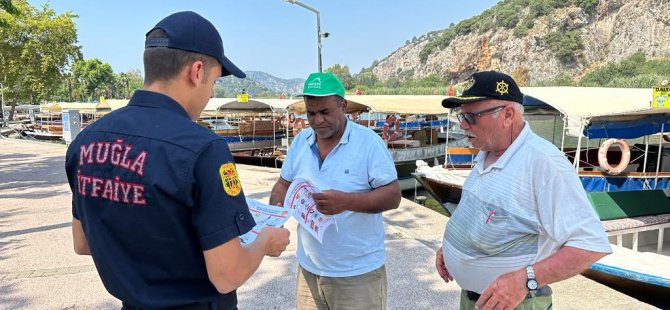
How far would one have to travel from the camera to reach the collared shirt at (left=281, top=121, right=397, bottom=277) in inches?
96.9

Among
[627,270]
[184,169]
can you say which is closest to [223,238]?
[184,169]

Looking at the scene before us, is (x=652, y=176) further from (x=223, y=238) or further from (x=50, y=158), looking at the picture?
(x=50, y=158)

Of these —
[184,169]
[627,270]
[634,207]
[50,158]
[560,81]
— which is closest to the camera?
[184,169]

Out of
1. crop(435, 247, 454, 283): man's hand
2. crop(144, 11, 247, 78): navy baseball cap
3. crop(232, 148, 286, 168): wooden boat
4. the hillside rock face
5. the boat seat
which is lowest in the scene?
crop(232, 148, 286, 168): wooden boat

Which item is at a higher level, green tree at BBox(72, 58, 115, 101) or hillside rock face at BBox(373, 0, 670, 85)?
hillside rock face at BBox(373, 0, 670, 85)

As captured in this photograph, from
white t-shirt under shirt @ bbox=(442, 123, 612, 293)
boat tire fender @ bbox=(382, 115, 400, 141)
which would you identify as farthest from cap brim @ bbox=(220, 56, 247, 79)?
boat tire fender @ bbox=(382, 115, 400, 141)

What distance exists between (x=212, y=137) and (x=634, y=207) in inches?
288

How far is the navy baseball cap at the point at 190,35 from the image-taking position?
4.30 ft

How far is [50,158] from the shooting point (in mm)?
15750

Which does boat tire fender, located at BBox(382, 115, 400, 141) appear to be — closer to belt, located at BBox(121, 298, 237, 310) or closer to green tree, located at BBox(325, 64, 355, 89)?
belt, located at BBox(121, 298, 237, 310)

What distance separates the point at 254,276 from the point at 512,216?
11.1 feet

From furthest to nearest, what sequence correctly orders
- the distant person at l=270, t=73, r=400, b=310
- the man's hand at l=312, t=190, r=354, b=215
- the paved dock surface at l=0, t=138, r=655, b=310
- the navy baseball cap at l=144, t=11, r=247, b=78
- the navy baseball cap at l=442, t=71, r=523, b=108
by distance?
1. the paved dock surface at l=0, t=138, r=655, b=310
2. the distant person at l=270, t=73, r=400, b=310
3. the man's hand at l=312, t=190, r=354, b=215
4. the navy baseball cap at l=442, t=71, r=523, b=108
5. the navy baseball cap at l=144, t=11, r=247, b=78

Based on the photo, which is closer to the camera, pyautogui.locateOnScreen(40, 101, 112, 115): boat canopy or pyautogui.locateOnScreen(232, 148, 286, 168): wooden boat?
pyautogui.locateOnScreen(232, 148, 286, 168): wooden boat

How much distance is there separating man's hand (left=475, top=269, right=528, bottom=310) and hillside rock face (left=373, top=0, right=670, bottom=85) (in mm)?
88242
